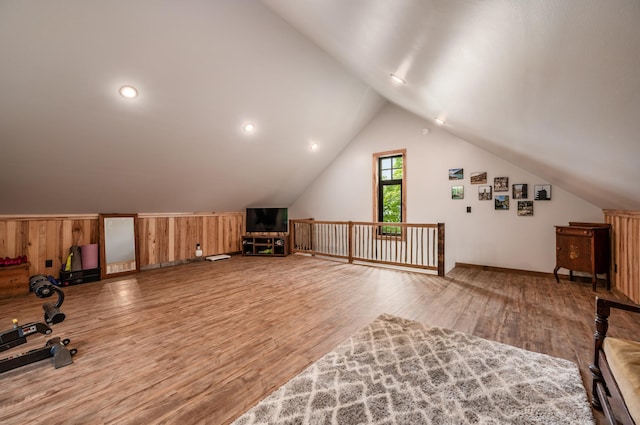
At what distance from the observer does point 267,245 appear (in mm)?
6980

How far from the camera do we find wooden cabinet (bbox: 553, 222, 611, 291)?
11.9 ft

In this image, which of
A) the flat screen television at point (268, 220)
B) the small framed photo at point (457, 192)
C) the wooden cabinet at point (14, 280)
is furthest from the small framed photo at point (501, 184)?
the wooden cabinet at point (14, 280)

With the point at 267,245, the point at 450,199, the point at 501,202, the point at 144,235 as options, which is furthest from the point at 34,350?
the point at 501,202

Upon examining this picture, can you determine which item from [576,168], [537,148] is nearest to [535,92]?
[537,148]

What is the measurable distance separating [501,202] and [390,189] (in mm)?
2245

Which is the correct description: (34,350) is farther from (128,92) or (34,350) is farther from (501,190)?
(501,190)

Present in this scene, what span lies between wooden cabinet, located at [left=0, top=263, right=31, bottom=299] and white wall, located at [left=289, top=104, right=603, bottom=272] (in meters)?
5.67

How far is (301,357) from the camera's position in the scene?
222 cm

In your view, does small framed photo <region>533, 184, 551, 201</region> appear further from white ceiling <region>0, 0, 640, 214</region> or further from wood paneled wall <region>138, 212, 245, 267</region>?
wood paneled wall <region>138, 212, 245, 267</region>

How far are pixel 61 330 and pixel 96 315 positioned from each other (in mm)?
409

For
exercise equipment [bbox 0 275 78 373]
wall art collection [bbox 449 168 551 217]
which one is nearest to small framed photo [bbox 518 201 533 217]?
wall art collection [bbox 449 168 551 217]

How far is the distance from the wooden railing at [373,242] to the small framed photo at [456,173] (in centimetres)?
110

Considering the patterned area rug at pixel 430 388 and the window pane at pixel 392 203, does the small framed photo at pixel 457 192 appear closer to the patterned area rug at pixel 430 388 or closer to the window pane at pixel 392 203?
the window pane at pixel 392 203

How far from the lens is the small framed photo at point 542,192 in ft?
14.6
